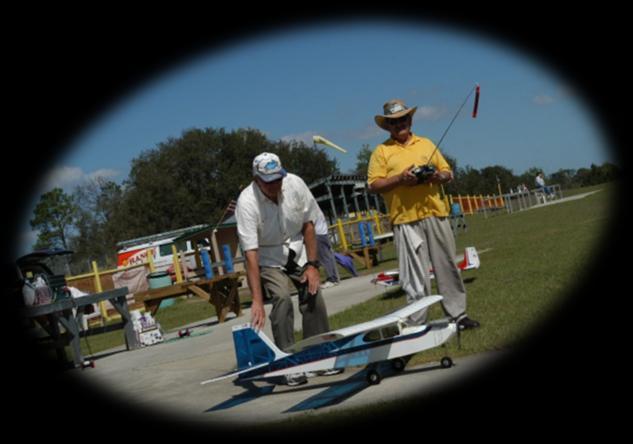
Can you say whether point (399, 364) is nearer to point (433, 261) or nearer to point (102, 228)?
point (433, 261)

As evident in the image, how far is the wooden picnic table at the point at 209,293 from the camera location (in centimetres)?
1313

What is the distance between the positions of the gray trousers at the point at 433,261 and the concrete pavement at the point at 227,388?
95cm

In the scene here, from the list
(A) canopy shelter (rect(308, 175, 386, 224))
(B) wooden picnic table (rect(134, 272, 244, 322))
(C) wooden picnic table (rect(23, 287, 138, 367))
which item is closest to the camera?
(C) wooden picnic table (rect(23, 287, 138, 367))

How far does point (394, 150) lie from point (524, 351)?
2163mm

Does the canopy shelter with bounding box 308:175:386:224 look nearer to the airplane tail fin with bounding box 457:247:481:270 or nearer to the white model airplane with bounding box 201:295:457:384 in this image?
the airplane tail fin with bounding box 457:247:481:270

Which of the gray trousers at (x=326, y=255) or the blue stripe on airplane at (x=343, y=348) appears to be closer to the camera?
the blue stripe on airplane at (x=343, y=348)

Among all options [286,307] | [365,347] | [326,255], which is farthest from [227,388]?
[326,255]

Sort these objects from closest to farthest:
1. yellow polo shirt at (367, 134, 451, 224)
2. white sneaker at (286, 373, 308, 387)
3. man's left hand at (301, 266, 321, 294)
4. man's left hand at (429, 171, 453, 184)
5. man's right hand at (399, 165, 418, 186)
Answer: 1. white sneaker at (286, 373, 308, 387)
2. man's left hand at (301, 266, 321, 294)
3. man's right hand at (399, 165, 418, 186)
4. man's left hand at (429, 171, 453, 184)
5. yellow polo shirt at (367, 134, 451, 224)

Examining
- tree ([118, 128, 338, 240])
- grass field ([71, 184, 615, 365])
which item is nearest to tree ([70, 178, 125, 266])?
tree ([118, 128, 338, 240])

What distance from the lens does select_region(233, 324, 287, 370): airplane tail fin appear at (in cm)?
519

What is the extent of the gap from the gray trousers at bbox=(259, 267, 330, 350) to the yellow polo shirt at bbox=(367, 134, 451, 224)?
3.66 feet

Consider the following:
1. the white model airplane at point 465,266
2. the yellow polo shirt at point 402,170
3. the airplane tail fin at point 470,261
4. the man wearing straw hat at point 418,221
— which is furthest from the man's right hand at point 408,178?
the airplane tail fin at point 470,261

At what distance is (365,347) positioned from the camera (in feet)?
16.2

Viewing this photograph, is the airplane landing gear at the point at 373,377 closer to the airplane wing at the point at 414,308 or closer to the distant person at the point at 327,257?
the airplane wing at the point at 414,308
